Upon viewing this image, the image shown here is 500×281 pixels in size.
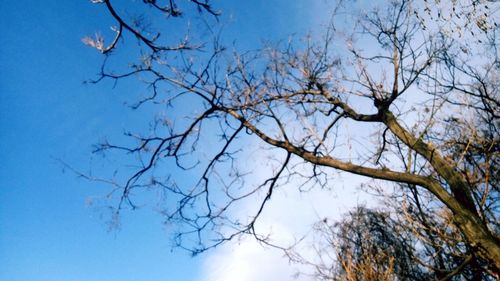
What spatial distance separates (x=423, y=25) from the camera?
574 centimetres

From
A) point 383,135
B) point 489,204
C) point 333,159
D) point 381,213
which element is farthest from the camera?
point 381,213

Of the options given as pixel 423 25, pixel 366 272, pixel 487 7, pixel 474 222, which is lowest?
pixel 366 272

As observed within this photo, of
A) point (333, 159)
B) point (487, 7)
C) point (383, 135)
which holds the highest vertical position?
point (487, 7)

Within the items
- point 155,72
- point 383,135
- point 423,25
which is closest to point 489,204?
point 383,135

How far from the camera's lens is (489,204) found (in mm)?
8023

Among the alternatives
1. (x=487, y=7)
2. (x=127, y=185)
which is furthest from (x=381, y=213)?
(x=127, y=185)

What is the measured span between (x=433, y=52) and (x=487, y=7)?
3.60 ft

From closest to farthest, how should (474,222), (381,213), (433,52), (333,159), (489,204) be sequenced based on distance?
(474,222) → (333,159) → (433,52) → (489,204) → (381,213)

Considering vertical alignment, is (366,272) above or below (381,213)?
below

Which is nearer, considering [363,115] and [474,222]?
[474,222]

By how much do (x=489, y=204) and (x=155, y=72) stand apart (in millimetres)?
7785

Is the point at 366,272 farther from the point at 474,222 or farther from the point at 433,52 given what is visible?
the point at 433,52

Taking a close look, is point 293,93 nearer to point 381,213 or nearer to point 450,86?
point 450,86

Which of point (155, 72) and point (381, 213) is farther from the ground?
point (381, 213)
